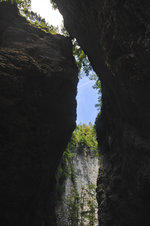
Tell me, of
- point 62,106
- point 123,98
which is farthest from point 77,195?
point 123,98

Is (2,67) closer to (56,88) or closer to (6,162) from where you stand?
(56,88)

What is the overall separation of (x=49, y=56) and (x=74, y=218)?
32.1 ft

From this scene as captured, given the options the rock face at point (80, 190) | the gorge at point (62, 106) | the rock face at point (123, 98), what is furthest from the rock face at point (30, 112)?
the rock face at point (80, 190)

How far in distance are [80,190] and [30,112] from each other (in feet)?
36.7

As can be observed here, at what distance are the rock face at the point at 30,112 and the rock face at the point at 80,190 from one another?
12.1 feet

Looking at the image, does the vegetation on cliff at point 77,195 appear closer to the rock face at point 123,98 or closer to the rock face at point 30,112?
the rock face at point 123,98

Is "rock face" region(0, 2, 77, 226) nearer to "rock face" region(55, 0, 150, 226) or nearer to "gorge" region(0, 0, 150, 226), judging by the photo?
"gorge" region(0, 0, 150, 226)

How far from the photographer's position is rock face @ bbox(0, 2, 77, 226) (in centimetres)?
525

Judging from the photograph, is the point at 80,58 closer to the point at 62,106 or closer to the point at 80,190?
the point at 62,106

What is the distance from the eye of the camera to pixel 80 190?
1460 centimetres

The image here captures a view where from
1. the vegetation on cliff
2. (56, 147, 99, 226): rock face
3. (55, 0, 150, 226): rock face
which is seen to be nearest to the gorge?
(55, 0, 150, 226): rock face

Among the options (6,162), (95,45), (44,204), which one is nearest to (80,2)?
(95,45)

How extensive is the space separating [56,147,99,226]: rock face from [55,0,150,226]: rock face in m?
3.55

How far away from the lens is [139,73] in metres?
4.44
